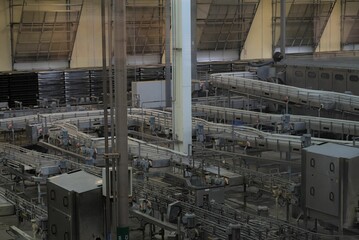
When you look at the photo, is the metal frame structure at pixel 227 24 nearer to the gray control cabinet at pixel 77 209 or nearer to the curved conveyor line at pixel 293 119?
the curved conveyor line at pixel 293 119

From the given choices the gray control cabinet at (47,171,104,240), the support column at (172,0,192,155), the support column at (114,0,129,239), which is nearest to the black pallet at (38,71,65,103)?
the support column at (172,0,192,155)

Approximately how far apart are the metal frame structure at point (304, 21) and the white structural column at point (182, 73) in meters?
21.0

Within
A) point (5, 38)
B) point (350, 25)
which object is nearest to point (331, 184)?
point (5, 38)

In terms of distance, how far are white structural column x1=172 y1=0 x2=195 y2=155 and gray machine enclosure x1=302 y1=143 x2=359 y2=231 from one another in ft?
22.9

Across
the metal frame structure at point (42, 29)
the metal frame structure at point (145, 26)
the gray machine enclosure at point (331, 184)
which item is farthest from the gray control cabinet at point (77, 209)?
the metal frame structure at point (145, 26)

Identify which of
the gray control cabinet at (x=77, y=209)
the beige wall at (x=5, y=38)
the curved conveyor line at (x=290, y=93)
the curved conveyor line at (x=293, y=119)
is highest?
the beige wall at (x=5, y=38)

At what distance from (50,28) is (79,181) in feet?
70.2

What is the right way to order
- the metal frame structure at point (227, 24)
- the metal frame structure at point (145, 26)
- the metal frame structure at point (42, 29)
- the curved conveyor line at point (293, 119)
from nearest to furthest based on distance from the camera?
the curved conveyor line at point (293, 119) → the metal frame structure at point (42, 29) → the metal frame structure at point (145, 26) → the metal frame structure at point (227, 24)

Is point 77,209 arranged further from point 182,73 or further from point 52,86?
point 52,86

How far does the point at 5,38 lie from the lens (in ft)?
108

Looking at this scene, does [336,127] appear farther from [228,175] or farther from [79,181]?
[79,181]

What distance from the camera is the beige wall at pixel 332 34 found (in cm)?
4409

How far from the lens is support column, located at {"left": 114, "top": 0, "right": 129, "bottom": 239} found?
1230cm

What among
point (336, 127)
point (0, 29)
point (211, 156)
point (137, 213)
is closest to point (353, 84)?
point (336, 127)
